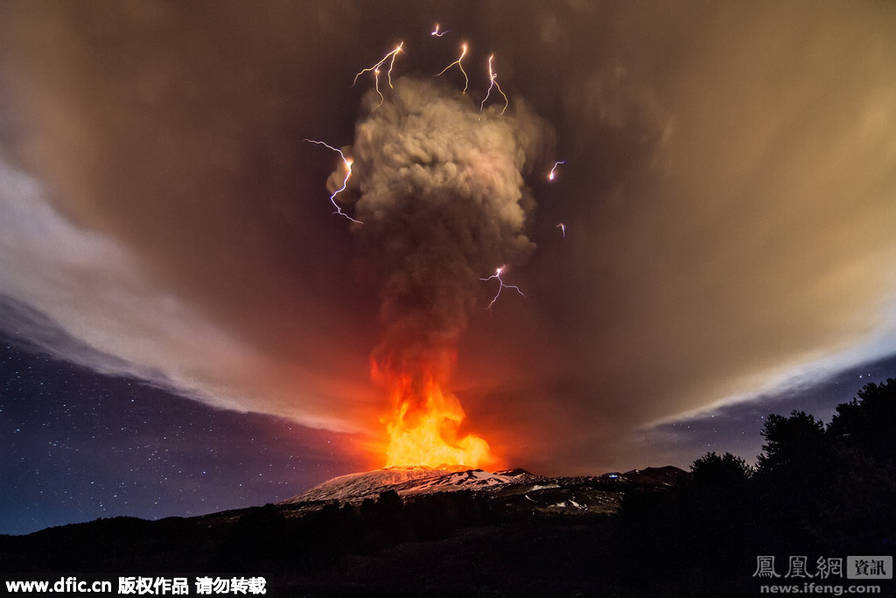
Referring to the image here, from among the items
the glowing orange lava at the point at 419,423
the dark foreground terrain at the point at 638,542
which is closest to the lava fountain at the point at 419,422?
the glowing orange lava at the point at 419,423

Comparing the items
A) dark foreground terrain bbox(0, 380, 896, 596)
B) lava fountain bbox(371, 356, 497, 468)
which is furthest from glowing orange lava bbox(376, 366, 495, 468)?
dark foreground terrain bbox(0, 380, 896, 596)

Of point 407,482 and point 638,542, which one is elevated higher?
point 638,542

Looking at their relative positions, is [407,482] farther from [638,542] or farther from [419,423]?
[638,542]

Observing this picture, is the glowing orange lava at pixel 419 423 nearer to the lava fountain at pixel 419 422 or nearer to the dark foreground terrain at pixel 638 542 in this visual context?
the lava fountain at pixel 419 422

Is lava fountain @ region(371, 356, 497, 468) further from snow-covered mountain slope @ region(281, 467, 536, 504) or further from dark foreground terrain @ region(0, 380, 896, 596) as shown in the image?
dark foreground terrain @ region(0, 380, 896, 596)

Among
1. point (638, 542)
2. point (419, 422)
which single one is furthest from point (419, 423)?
point (638, 542)

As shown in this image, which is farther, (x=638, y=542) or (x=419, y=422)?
(x=419, y=422)
